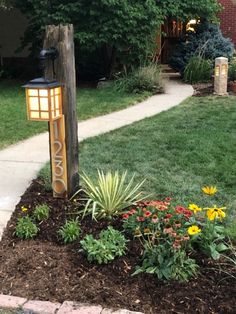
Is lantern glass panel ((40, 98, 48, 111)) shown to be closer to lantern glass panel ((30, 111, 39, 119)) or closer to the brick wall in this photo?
lantern glass panel ((30, 111, 39, 119))

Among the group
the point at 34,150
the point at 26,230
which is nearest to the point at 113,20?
the point at 34,150

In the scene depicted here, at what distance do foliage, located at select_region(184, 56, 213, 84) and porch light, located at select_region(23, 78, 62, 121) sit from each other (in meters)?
9.34

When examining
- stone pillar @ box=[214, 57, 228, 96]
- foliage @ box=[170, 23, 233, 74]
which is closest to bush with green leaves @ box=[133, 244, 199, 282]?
stone pillar @ box=[214, 57, 228, 96]

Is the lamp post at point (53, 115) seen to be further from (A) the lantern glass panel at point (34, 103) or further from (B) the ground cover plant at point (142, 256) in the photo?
(B) the ground cover plant at point (142, 256)

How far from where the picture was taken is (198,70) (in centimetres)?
1312

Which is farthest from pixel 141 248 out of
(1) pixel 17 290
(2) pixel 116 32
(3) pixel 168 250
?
(2) pixel 116 32

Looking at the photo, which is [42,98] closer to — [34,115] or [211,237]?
[34,115]

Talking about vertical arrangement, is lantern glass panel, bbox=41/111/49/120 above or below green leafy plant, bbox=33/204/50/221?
above

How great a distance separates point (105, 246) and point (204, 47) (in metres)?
11.2

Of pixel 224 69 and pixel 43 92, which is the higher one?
pixel 43 92

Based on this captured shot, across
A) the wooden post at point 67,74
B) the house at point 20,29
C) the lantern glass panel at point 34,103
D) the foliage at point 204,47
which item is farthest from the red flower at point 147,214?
the house at point 20,29

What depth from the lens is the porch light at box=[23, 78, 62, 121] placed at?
4145 millimetres

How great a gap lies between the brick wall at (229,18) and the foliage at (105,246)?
14.6 meters

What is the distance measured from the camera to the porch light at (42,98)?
4145mm
